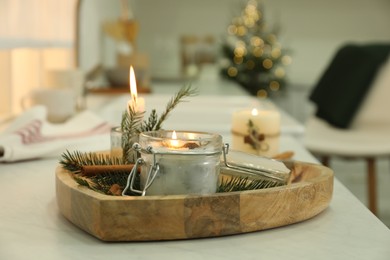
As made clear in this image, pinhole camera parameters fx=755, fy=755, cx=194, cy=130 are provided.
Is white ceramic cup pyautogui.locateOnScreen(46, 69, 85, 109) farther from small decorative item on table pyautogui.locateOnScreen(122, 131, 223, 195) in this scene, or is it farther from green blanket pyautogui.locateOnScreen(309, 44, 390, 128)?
green blanket pyautogui.locateOnScreen(309, 44, 390, 128)

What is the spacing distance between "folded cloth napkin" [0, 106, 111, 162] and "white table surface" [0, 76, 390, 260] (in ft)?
0.89

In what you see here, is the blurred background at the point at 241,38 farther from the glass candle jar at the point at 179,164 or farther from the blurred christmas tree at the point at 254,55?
the glass candle jar at the point at 179,164

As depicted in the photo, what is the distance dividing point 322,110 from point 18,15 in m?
1.85

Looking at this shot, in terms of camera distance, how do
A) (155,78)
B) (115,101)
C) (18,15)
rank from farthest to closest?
1. (155,78)
2. (115,101)
3. (18,15)

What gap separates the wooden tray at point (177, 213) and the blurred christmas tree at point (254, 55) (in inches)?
139

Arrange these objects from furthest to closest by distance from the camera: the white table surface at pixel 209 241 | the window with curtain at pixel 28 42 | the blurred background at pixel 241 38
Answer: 1. the blurred background at pixel 241 38
2. the window with curtain at pixel 28 42
3. the white table surface at pixel 209 241

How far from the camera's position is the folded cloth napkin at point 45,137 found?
1138mm

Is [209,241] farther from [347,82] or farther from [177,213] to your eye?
[347,82]

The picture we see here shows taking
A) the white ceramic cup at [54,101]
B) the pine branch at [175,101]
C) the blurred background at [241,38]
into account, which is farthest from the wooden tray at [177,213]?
the blurred background at [241,38]

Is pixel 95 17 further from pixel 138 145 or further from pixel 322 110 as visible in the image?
pixel 138 145

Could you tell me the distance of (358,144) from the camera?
9.45 feet

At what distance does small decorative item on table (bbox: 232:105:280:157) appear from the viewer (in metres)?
1.12

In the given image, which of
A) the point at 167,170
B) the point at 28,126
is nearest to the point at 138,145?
the point at 167,170

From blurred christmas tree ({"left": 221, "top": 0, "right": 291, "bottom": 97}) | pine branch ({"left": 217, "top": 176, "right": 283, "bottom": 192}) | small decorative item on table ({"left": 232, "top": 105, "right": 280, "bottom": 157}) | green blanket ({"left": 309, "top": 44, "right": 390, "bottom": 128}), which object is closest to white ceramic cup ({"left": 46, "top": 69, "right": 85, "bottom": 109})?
small decorative item on table ({"left": 232, "top": 105, "right": 280, "bottom": 157})
